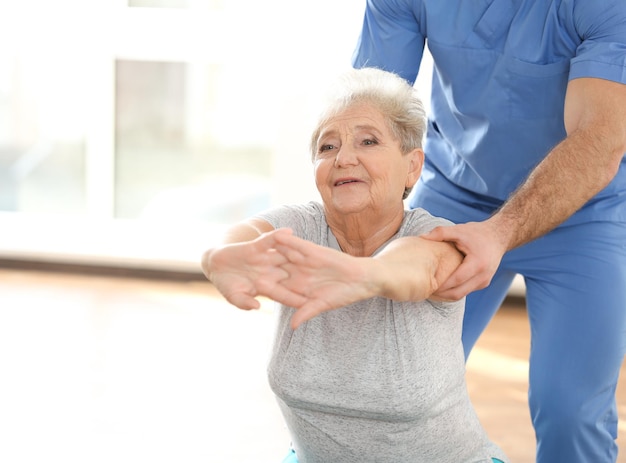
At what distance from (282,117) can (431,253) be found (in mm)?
3231

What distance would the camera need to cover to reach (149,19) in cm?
477

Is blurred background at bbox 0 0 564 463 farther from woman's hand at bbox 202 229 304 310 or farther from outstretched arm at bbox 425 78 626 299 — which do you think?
woman's hand at bbox 202 229 304 310

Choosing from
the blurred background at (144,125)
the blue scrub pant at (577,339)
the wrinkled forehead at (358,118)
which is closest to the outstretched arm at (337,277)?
the wrinkled forehead at (358,118)

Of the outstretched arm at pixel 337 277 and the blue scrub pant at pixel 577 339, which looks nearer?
the outstretched arm at pixel 337 277

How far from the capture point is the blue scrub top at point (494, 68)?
6.25 ft

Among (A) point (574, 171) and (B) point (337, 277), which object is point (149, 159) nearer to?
(A) point (574, 171)

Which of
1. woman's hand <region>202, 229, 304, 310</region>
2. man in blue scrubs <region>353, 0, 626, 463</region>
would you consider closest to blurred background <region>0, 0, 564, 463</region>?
man in blue scrubs <region>353, 0, 626, 463</region>

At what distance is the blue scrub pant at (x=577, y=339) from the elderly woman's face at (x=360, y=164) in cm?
46

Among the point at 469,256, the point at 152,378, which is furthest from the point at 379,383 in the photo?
the point at 152,378

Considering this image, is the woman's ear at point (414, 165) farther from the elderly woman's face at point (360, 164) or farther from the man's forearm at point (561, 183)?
the man's forearm at point (561, 183)

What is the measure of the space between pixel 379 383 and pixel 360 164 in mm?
389

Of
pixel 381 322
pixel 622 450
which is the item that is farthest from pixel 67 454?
pixel 622 450

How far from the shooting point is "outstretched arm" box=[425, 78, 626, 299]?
1687mm

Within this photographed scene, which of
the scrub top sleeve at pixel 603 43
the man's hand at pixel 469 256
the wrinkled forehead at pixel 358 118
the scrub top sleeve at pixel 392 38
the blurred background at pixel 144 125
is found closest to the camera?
the man's hand at pixel 469 256
